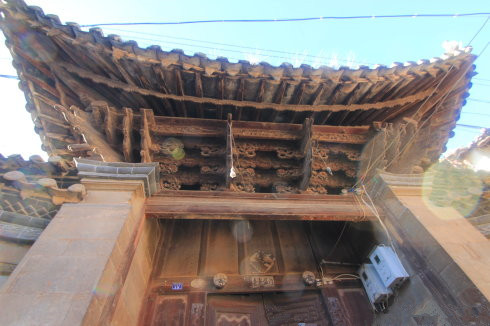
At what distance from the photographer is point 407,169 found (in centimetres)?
462

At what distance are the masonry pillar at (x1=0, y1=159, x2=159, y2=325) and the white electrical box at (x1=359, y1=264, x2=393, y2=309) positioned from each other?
3.10 metres

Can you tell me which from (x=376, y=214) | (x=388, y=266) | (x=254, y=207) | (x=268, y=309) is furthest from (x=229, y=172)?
(x=388, y=266)

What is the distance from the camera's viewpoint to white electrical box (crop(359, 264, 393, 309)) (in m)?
3.58

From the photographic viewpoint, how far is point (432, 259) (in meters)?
3.19

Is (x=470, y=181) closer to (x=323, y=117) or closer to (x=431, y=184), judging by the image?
(x=431, y=184)

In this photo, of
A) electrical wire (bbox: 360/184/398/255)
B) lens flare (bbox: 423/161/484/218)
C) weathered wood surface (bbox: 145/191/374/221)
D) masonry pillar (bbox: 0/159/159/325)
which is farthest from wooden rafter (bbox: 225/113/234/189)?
lens flare (bbox: 423/161/484/218)

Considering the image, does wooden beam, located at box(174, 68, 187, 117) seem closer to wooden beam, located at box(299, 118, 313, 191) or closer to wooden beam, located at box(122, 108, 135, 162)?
wooden beam, located at box(122, 108, 135, 162)

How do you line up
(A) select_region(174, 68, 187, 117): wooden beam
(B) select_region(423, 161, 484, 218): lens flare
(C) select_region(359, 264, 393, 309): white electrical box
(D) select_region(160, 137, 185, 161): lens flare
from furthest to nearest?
(D) select_region(160, 137, 185, 161): lens flare → (B) select_region(423, 161, 484, 218): lens flare → (A) select_region(174, 68, 187, 117): wooden beam → (C) select_region(359, 264, 393, 309): white electrical box

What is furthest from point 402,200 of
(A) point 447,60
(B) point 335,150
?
(A) point 447,60

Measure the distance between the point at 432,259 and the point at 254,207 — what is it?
7.23 feet

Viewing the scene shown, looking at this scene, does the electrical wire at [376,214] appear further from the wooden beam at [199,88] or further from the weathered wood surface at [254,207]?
the wooden beam at [199,88]

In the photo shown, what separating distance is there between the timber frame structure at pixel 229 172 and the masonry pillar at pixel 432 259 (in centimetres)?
2

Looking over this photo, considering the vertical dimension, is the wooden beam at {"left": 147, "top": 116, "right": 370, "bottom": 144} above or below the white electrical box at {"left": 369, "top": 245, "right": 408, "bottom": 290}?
above

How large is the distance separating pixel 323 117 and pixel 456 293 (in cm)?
288
